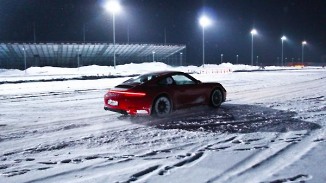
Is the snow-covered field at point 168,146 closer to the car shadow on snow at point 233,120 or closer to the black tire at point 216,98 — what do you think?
the car shadow on snow at point 233,120

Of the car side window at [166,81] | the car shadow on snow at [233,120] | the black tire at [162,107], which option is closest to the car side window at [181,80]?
the car side window at [166,81]

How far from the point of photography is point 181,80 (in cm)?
1015

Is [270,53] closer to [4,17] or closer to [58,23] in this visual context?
[58,23]

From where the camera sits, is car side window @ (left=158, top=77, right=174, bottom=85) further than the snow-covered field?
Yes

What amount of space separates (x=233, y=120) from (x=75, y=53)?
244 feet

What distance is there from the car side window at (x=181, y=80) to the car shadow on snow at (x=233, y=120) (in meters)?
0.88

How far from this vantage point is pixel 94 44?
2940 inches

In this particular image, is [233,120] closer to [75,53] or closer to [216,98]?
[216,98]

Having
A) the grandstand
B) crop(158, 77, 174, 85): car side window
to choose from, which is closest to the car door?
crop(158, 77, 174, 85): car side window

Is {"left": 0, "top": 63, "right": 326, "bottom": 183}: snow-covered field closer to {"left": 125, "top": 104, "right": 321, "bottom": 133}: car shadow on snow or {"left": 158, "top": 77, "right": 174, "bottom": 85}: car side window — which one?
{"left": 125, "top": 104, "right": 321, "bottom": 133}: car shadow on snow

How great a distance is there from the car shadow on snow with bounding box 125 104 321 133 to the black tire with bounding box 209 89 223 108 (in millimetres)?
302

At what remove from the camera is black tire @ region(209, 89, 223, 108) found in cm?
1104

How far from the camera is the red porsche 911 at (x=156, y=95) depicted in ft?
29.9

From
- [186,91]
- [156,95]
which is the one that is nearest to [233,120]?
[186,91]
